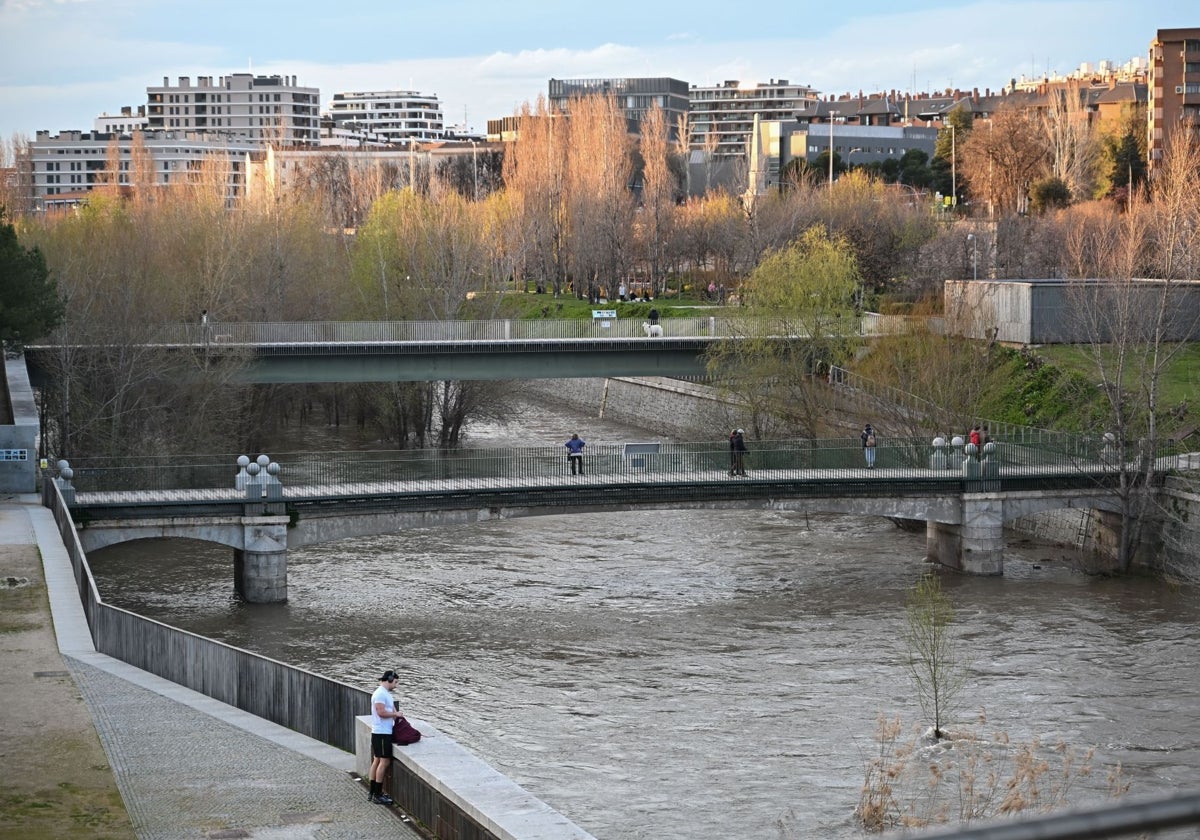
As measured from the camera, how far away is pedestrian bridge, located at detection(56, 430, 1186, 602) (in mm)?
32969

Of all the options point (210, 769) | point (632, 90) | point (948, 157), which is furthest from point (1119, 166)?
point (632, 90)

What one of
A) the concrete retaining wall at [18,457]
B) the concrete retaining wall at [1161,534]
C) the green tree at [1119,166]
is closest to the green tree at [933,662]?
the concrete retaining wall at [1161,534]

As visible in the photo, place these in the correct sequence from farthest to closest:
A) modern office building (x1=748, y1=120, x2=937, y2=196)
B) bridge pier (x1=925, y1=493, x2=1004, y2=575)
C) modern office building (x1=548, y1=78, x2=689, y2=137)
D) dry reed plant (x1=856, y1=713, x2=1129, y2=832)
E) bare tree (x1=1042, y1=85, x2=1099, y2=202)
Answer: modern office building (x1=548, y1=78, x2=689, y2=137)
modern office building (x1=748, y1=120, x2=937, y2=196)
bare tree (x1=1042, y1=85, x2=1099, y2=202)
bridge pier (x1=925, y1=493, x2=1004, y2=575)
dry reed plant (x1=856, y1=713, x2=1129, y2=832)

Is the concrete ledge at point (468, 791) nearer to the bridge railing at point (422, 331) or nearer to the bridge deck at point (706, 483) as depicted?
the bridge deck at point (706, 483)

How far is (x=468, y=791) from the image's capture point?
39.2 ft

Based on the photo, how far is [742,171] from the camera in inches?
4469

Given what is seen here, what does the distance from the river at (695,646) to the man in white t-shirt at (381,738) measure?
5313mm

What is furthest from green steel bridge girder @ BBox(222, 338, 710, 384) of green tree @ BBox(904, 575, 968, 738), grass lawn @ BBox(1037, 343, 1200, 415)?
green tree @ BBox(904, 575, 968, 738)

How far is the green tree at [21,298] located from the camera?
121 ft

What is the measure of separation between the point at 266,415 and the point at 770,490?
24736 millimetres

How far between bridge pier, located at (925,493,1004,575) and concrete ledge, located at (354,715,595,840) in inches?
948

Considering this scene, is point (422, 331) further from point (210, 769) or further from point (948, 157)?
point (948, 157)

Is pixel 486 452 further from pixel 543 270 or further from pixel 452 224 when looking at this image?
pixel 543 270

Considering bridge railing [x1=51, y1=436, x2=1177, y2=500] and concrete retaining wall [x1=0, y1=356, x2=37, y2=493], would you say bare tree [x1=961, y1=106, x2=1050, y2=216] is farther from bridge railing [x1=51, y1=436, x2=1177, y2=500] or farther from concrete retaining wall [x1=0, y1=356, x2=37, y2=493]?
concrete retaining wall [x1=0, y1=356, x2=37, y2=493]
